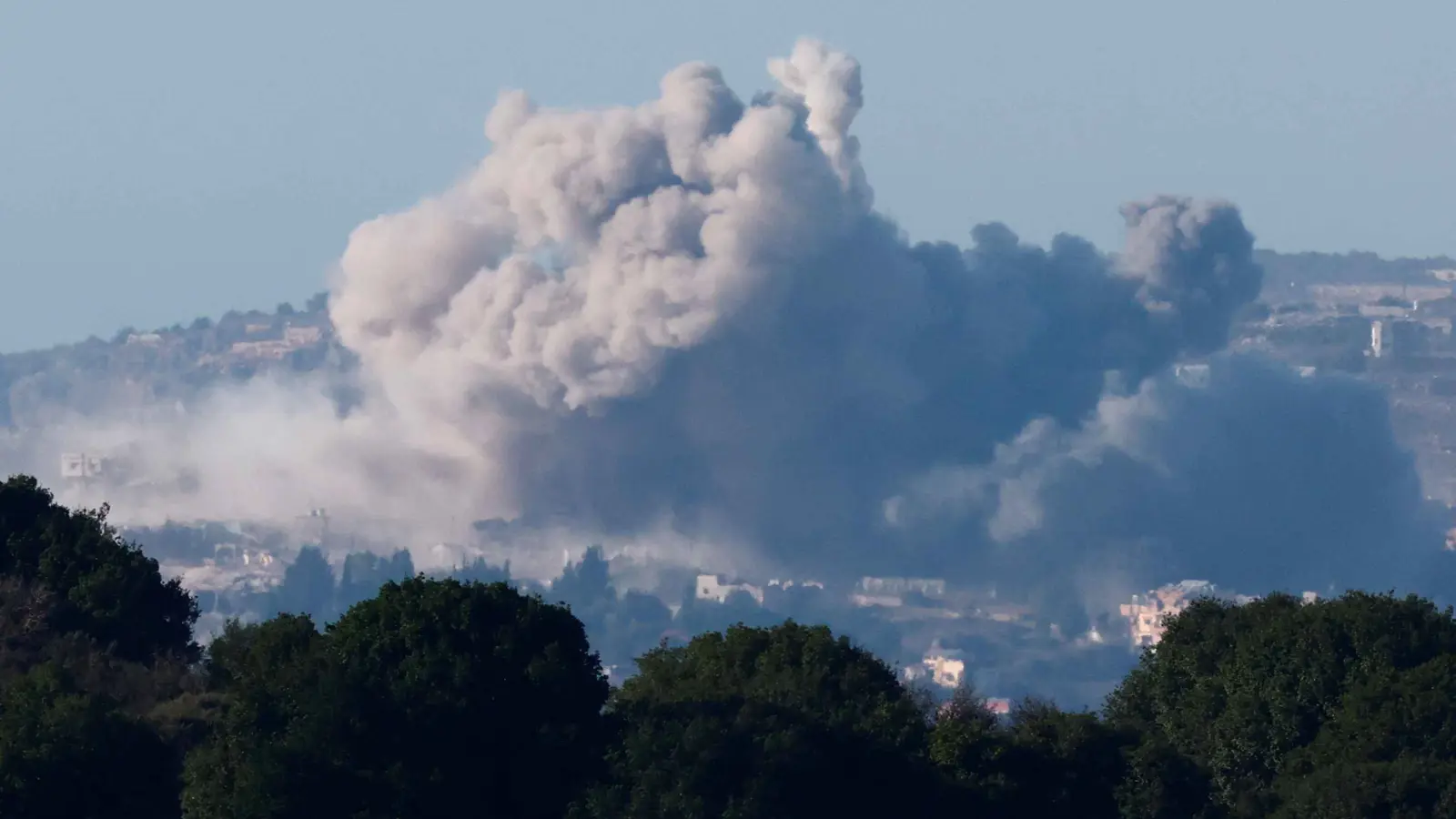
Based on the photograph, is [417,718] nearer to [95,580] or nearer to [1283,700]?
[95,580]

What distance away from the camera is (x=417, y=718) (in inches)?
1187

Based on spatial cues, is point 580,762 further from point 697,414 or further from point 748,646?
point 697,414

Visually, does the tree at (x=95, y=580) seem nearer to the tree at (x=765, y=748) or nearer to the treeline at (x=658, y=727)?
the treeline at (x=658, y=727)

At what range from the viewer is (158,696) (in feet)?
114

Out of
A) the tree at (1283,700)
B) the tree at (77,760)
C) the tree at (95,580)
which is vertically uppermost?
the tree at (95,580)

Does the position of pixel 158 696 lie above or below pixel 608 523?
below

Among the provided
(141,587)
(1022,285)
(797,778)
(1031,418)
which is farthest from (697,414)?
(797,778)

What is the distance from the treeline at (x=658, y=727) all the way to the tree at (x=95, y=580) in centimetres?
56

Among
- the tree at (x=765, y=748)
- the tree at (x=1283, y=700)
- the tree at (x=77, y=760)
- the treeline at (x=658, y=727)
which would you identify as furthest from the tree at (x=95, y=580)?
the tree at (x=1283, y=700)

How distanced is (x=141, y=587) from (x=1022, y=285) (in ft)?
467

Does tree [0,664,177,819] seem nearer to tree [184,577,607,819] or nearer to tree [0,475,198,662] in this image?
tree [184,577,607,819]

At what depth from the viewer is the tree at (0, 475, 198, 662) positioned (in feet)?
129

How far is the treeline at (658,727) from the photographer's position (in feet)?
97.3

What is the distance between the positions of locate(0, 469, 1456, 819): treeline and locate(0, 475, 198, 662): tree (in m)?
0.56
